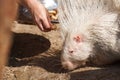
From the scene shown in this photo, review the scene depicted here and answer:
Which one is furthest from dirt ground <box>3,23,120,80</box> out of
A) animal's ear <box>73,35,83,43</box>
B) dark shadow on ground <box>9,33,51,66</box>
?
animal's ear <box>73,35,83,43</box>

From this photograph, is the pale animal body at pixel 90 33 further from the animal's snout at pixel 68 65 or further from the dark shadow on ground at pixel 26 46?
the dark shadow on ground at pixel 26 46

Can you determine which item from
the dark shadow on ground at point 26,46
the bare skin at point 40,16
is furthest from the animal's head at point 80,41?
the dark shadow on ground at point 26,46

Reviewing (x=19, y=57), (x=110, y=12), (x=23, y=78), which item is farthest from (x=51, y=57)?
(x=110, y=12)

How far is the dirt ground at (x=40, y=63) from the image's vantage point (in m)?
2.58

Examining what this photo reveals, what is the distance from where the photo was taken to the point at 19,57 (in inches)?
125

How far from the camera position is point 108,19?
2.70 meters

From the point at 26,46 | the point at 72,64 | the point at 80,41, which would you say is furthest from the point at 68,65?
the point at 26,46

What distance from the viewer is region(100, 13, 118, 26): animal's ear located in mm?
2680

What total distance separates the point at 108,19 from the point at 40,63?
2.46ft

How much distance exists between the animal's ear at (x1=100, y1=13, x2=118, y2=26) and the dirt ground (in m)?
0.37

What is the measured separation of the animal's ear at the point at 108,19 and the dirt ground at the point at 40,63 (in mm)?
372

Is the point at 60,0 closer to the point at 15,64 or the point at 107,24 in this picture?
the point at 107,24

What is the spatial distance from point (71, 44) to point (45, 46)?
0.63m

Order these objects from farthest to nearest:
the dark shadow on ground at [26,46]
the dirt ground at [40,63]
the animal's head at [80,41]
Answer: the dark shadow on ground at [26,46] < the animal's head at [80,41] < the dirt ground at [40,63]
